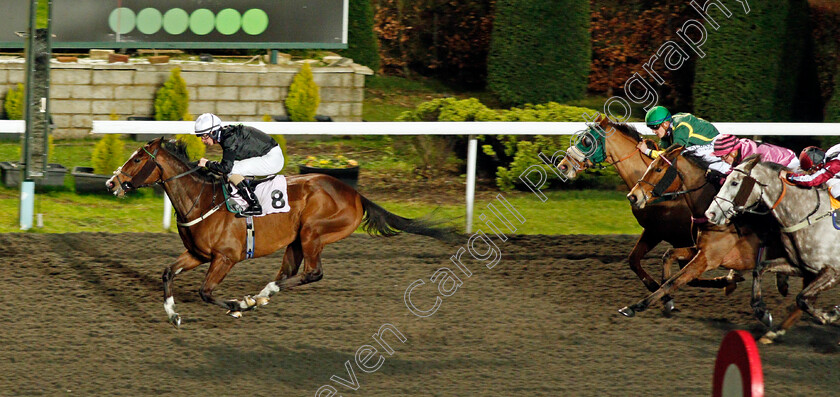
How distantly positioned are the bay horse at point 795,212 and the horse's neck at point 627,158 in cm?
94

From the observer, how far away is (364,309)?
19.0ft

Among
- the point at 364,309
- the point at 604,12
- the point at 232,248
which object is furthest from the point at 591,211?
the point at 604,12

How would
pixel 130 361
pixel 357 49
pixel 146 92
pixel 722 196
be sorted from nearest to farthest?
pixel 130 361
pixel 722 196
pixel 146 92
pixel 357 49

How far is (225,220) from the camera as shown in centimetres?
553

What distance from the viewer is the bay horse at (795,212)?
5195 millimetres

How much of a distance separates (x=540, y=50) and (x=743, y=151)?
495 cm

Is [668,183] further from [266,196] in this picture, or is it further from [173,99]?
[173,99]

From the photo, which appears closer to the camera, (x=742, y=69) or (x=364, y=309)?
(x=364, y=309)

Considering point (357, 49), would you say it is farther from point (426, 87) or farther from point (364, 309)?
point (364, 309)

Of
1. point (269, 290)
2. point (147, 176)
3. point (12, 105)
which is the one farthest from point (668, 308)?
point (12, 105)

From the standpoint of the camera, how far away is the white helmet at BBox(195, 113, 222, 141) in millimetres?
5461

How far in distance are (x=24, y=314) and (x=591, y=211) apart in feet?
15.4

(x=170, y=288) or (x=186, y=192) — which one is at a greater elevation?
(x=186, y=192)

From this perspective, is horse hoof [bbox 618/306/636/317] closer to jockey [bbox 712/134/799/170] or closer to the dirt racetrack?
the dirt racetrack
